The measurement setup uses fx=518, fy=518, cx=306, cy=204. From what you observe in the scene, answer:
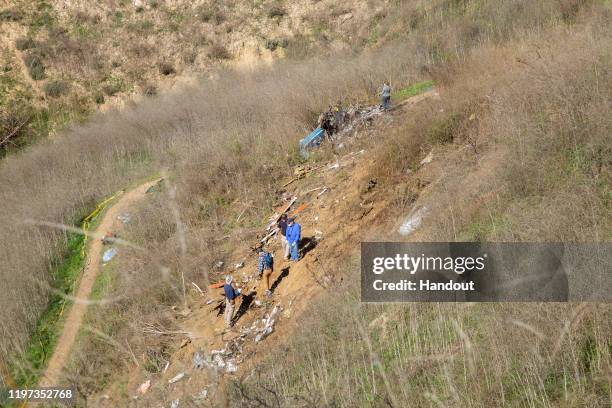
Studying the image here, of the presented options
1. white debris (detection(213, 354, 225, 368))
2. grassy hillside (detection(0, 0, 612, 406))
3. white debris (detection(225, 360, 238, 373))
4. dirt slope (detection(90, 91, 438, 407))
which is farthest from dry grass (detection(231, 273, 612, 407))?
white debris (detection(213, 354, 225, 368))

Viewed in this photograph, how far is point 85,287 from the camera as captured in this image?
472 inches

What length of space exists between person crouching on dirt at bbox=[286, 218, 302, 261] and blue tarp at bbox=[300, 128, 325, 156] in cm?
495

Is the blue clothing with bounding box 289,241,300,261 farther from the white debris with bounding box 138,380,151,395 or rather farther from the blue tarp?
the blue tarp

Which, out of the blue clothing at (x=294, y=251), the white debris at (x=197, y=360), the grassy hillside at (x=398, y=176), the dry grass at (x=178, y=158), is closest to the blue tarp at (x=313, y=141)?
the dry grass at (x=178, y=158)

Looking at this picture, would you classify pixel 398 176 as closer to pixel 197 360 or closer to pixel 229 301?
pixel 229 301

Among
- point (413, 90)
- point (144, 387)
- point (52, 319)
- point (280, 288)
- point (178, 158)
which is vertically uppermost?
point (413, 90)

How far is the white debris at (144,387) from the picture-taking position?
811cm

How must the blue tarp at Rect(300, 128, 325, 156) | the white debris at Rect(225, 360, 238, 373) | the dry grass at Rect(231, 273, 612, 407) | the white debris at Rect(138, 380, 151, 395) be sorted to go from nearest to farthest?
1. the dry grass at Rect(231, 273, 612, 407)
2. the white debris at Rect(225, 360, 238, 373)
3. the white debris at Rect(138, 380, 151, 395)
4. the blue tarp at Rect(300, 128, 325, 156)

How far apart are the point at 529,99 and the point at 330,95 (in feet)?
30.0

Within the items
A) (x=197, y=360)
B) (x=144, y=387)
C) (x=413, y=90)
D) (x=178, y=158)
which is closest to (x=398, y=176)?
(x=197, y=360)

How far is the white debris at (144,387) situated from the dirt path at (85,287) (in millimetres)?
1848

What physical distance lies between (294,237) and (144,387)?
3.51 meters

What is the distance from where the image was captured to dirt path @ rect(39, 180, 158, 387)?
32.3 ft

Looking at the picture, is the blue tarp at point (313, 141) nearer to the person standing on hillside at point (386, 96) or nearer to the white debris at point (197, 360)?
the person standing on hillside at point (386, 96)
